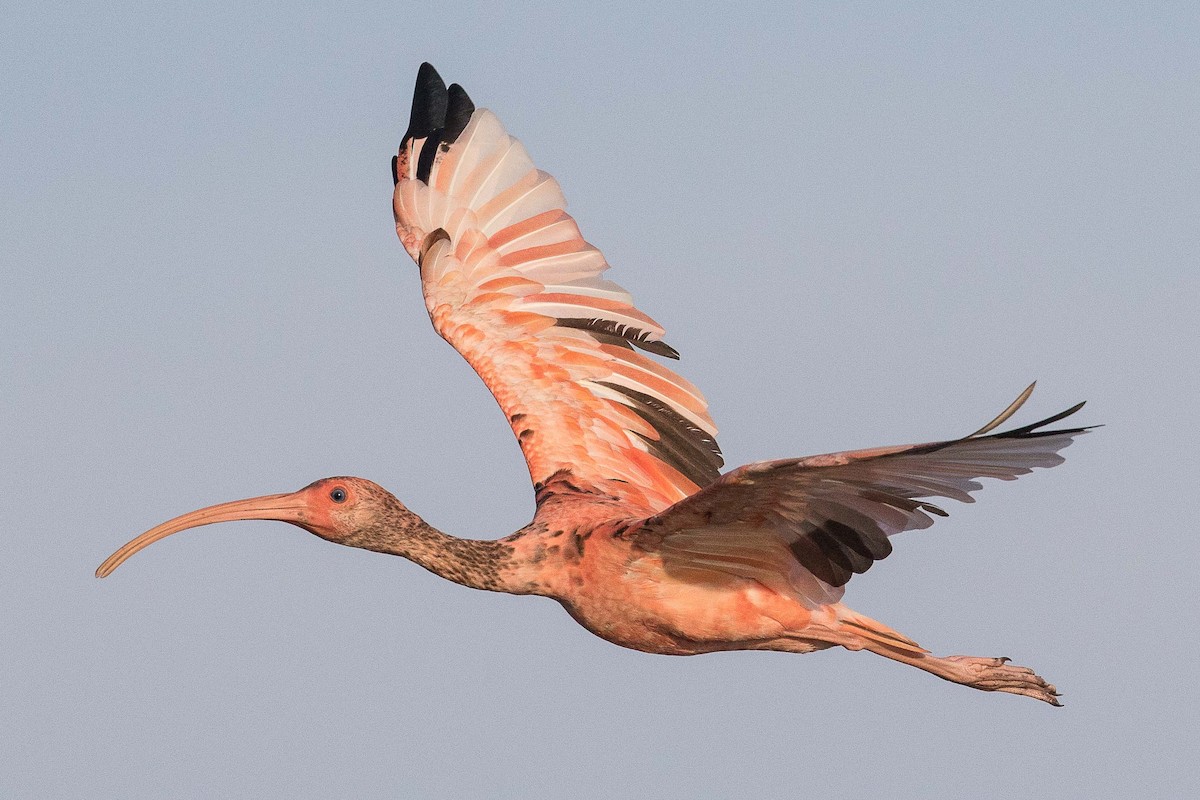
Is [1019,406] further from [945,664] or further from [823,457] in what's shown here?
[945,664]

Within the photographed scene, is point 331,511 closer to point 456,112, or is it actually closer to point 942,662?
point 942,662

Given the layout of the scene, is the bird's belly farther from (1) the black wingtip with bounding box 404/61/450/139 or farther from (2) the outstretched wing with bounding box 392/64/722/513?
(1) the black wingtip with bounding box 404/61/450/139

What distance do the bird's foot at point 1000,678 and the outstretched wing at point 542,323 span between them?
3068mm

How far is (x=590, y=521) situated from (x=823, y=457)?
376 cm

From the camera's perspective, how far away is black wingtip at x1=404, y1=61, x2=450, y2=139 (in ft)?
59.9

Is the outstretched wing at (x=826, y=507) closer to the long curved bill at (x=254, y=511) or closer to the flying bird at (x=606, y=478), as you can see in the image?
the flying bird at (x=606, y=478)

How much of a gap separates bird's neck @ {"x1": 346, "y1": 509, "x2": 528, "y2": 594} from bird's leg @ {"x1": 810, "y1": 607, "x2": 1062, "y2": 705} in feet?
8.46

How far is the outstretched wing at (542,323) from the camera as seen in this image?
16.2 meters

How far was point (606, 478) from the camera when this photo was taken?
52.2 ft

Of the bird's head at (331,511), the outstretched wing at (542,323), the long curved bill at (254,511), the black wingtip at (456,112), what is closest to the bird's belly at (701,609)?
the bird's head at (331,511)

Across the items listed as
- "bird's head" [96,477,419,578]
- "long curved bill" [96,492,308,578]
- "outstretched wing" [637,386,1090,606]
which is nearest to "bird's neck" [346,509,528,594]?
"bird's head" [96,477,419,578]

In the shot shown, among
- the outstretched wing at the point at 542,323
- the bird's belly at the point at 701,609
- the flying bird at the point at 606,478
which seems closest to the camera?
the flying bird at the point at 606,478

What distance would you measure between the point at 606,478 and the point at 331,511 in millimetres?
3160

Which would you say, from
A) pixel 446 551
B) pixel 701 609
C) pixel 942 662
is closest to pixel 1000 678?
pixel 942 662
